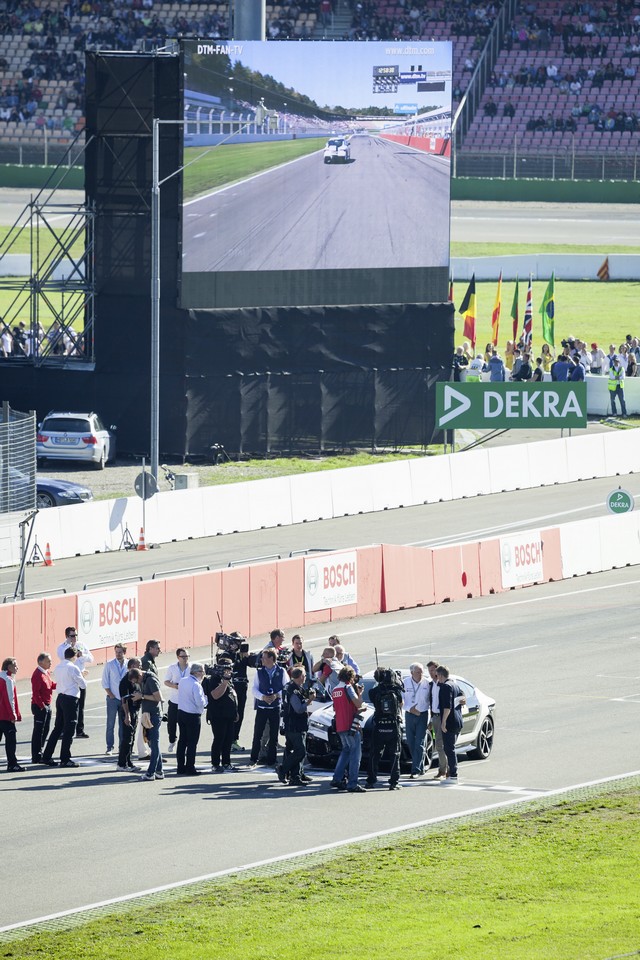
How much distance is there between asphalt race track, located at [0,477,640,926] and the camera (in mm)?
16109

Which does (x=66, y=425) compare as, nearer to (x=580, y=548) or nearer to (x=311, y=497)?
(x=311, y=497)

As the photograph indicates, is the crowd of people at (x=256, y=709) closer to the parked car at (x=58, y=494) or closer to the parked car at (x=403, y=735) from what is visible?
the parked car at (x=403, y=735)

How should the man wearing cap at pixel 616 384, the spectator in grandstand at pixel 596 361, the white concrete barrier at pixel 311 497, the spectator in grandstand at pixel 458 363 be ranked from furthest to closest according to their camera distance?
the spectator in grandstand at pixel 596 361
the man wearing cap at pixel 616 384
the spectator in grandstand at pixel 458 363
the white concrete barrier at pixel 311 497

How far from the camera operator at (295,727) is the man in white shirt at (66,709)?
2.68 meters

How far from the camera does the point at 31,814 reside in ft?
59.4

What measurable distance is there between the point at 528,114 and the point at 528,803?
65838 millimetres

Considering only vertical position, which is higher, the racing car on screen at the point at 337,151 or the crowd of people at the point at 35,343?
the racing car on screen at the point at 337,151

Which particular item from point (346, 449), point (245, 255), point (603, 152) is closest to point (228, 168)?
point (245, 255)

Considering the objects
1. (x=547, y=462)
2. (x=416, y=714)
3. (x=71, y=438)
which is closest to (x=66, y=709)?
(x=416, y=714)

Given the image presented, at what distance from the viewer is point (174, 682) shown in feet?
67.8

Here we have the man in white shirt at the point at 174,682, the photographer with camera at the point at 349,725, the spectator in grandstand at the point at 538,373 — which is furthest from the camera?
the spectator in grandstand at the point at 538,373

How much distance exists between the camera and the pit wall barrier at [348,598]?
26.2 metres

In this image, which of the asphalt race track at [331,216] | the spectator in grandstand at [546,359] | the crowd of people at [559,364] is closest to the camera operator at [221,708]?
the asphalt race track at [331,216]

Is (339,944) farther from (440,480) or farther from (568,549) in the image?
(440,480)
